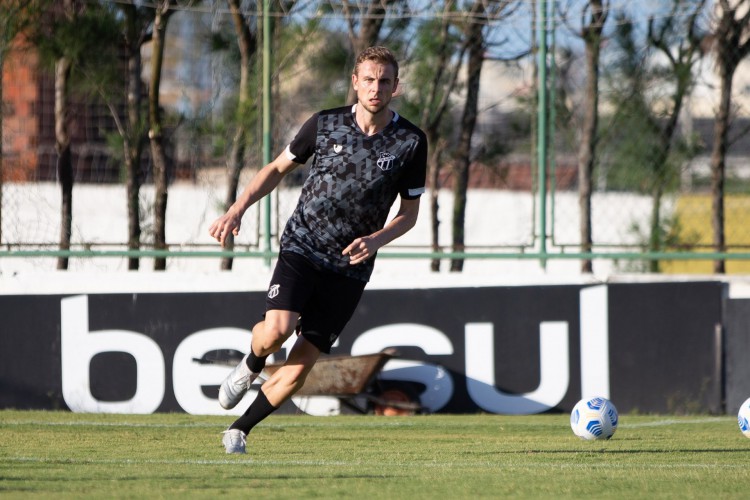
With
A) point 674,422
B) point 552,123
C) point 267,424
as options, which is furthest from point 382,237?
point 552,123

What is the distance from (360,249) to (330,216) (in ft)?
1.53

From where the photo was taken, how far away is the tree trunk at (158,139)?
35.1ft

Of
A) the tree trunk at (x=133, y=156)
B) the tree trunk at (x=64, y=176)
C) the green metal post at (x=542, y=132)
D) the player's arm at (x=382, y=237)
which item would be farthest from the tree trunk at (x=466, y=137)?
the player's arm at (x=382, y=237)

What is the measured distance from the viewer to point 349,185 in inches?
247

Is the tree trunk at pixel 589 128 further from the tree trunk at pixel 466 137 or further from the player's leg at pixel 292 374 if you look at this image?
the player's leg at pixel 292 374

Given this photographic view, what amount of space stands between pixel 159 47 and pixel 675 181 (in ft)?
16.7

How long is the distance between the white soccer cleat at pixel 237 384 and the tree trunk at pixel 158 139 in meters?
4.21

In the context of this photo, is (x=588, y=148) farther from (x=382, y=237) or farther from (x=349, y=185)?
(x=382, y=237)

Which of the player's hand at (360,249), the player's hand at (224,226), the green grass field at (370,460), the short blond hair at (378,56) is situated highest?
the short blond hair at (378,56)

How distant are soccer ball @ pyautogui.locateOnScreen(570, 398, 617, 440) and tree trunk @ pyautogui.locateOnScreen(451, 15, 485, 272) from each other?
3392mm

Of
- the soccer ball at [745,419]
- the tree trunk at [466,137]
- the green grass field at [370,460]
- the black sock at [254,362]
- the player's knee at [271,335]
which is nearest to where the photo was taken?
the green grass field at [370,460]

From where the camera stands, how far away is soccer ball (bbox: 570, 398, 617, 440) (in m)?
7.39

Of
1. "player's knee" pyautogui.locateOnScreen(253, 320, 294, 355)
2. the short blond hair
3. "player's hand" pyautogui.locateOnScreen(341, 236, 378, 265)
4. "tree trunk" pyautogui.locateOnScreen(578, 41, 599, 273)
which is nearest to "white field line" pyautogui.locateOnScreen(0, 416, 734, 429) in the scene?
"tree trunk" pyautogui.locateOnScreen(578, 41, 599, 273)

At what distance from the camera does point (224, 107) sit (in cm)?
1073
